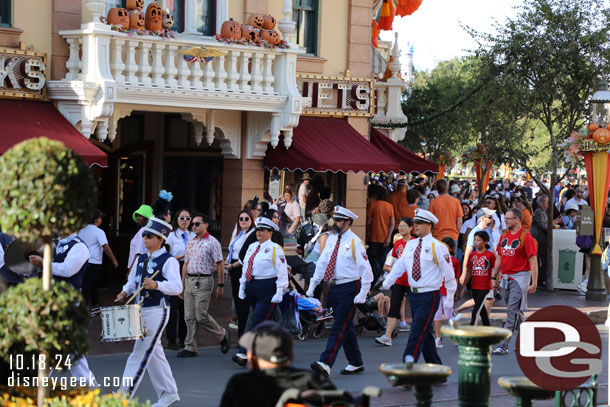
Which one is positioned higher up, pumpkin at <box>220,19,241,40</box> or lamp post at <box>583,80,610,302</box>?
pumpkin at <box>220,19,241,40</box>

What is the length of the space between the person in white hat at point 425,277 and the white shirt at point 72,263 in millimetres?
3462

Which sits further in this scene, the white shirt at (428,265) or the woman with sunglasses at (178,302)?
the woman with sunglasses at (178,302)

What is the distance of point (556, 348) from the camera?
820 cm

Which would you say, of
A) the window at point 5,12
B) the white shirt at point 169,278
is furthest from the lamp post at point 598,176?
the white shirt at point 169,278

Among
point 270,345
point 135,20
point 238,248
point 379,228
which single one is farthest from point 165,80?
point 270,345

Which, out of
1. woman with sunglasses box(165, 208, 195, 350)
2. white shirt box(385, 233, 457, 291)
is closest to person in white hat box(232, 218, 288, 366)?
white shirt box(385, 233, 457, 291)

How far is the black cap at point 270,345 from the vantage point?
5.88 m

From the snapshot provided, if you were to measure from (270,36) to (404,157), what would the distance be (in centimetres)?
409

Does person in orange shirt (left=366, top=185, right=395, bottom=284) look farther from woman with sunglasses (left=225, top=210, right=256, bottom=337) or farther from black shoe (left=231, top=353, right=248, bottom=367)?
black shoe (left=231, top=353, right=248, bottom=367)

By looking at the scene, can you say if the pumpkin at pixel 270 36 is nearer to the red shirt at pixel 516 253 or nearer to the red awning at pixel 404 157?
the red awning at pixel 404 157

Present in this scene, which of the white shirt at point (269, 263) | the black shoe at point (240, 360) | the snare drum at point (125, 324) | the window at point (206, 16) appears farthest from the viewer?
the window at point (206, 16)

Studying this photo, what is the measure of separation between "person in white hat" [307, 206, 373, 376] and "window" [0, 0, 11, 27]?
267 inches

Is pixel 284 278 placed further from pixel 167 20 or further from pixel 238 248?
pixel 167 20

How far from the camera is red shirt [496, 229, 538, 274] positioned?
1338cm
